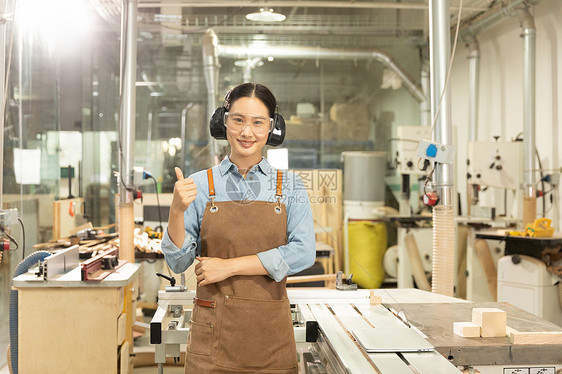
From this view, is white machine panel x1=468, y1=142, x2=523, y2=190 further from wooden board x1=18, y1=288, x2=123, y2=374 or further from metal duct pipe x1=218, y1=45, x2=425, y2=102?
wooden board x1=18, y1=288, x2=123, y2=374

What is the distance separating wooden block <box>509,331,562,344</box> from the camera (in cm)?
170

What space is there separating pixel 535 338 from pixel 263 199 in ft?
2.88

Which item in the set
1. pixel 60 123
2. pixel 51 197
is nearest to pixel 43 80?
pixel 60 123

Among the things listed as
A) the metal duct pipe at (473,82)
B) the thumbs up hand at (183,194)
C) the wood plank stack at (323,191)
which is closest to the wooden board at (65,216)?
the wood plank stack at (323,191)

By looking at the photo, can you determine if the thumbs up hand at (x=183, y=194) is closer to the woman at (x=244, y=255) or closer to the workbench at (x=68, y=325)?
the woman at (x=244, y=255)

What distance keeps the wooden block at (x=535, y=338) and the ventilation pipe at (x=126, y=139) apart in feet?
7.65

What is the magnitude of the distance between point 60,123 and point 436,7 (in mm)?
3335

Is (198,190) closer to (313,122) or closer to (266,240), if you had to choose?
(266,240)

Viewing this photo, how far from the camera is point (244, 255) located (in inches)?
62.4

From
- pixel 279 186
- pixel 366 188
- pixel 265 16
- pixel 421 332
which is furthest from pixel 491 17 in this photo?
pixel 279 186

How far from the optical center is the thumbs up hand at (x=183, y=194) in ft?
4.78

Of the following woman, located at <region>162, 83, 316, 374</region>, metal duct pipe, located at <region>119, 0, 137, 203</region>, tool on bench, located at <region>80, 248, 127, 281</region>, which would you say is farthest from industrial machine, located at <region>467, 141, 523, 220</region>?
woman, located at <region>162, 83, 316, 374</region>

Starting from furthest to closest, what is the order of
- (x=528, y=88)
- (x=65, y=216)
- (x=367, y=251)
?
(x=528, y=88), (x=65, y=216), (x=367, y=251)

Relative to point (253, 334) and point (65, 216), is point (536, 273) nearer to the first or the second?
point (253, 334)
